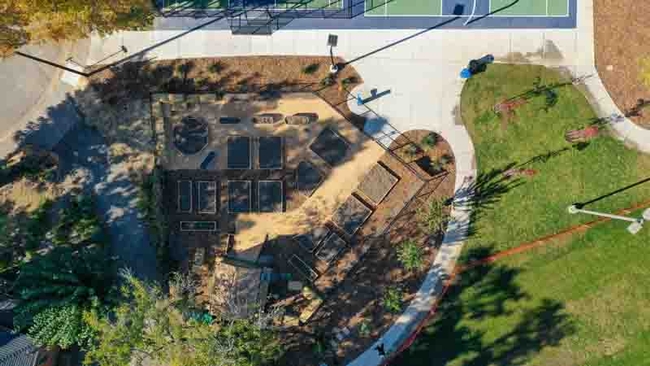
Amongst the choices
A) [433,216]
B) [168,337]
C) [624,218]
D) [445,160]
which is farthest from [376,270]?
[624,218]

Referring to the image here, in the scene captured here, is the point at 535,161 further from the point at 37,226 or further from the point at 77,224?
the point at 37,226

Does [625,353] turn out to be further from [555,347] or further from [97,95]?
[97,95]

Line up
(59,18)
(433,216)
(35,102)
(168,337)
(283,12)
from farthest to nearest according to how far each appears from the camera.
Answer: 1. (35,102)
2. (283,12)
3. (433,216)
4. (168,337)
5. (59,18)

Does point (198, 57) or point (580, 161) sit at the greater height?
point (198, 57)

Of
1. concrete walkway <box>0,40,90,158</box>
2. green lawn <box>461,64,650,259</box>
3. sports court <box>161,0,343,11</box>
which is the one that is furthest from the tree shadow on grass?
concrete walkway <box>0,40,90,158</box>

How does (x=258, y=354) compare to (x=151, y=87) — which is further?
(x=151, y=87)

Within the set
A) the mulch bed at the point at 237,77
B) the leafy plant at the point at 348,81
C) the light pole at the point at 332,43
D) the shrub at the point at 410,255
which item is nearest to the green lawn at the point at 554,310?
the shrub at the point at 410,255

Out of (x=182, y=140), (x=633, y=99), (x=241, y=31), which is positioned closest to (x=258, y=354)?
(x=182, y=140)
